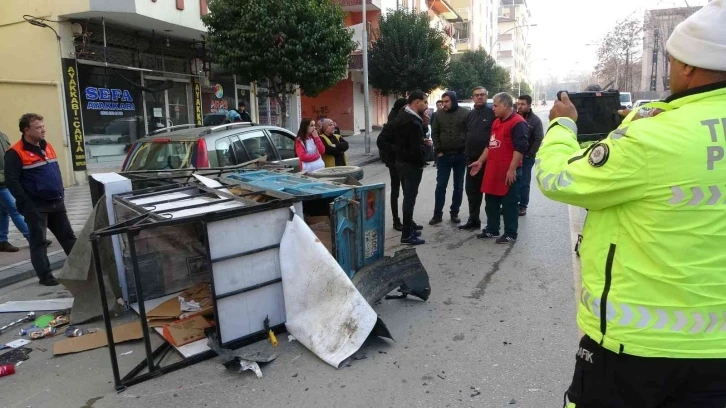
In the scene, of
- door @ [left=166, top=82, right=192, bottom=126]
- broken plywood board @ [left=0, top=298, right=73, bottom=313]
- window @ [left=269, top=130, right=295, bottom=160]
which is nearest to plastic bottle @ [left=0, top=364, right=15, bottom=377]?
broken plywood board @ [left=0, top=298, right=73, bottom=313]

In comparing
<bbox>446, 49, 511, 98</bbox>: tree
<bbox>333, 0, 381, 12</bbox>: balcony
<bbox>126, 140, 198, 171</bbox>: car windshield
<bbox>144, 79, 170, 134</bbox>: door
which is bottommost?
<bbox>126, 140, 198, 171</bbox>: car windshield

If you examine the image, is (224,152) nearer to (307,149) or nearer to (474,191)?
(307,149)

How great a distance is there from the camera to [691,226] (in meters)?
1.42

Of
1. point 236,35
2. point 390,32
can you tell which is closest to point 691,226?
point 236,35

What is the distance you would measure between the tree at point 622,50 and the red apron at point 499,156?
35886 mm

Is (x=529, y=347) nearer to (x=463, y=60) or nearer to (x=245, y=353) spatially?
(x=245, y=353)

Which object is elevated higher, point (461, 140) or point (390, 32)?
point (390, 32)

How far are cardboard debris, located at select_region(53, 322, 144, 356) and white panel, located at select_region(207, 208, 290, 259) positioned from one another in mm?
1070

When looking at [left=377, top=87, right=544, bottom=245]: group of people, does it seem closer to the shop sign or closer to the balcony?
the shop sign

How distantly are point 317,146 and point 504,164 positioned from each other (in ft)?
8.79

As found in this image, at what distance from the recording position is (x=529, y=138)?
294 inches

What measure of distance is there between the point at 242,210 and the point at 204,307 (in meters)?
1.12

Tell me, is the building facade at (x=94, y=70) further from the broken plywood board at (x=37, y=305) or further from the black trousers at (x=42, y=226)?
the broken plywood board at (x=37, y=305)

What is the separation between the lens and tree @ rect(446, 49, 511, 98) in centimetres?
3534
